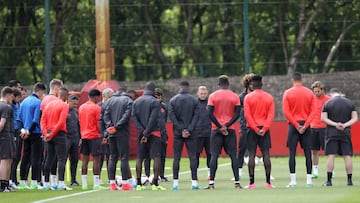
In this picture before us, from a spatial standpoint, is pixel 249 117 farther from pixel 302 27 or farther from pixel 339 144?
pixel 302 27

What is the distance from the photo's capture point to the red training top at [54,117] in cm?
2600

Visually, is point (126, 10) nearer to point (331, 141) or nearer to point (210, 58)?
point (210, 58)

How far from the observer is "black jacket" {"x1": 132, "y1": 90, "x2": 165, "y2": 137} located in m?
25.4

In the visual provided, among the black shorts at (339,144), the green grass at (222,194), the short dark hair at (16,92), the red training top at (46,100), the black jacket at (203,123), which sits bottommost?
the green grass at (222,194)

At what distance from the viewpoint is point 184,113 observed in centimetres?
2556

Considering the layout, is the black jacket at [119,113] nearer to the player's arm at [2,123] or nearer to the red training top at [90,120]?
the red training top at [90,120]

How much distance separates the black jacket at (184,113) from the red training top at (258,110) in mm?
1051

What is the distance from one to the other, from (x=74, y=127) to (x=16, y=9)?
19913 mm

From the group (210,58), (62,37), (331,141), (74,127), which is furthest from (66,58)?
(331,141)

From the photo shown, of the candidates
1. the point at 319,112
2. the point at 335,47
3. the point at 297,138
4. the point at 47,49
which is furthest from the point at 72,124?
the point at 335,47

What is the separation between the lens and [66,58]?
46938 mm

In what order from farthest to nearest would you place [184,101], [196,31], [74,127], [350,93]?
1. [196,31]
2. [350,93]
3. [74,127]
4. [184,101]

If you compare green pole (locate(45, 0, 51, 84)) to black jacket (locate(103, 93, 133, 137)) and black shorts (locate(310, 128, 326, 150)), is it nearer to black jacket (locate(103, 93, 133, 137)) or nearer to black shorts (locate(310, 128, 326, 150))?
black shorts (locate(310, 128, 326, 150))

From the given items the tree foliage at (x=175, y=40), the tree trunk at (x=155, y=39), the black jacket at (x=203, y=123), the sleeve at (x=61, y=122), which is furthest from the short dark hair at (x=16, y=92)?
the tree trunk at (x=155, y=39)
